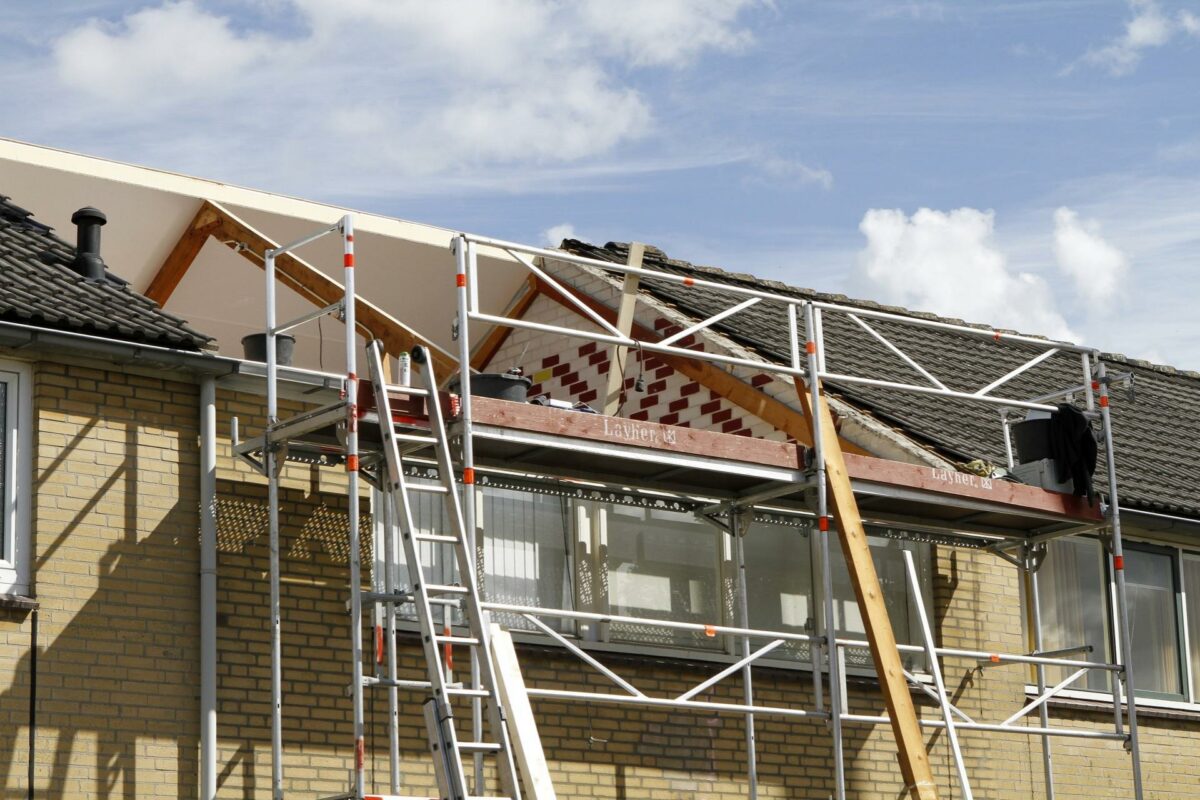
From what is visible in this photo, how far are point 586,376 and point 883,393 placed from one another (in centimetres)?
264

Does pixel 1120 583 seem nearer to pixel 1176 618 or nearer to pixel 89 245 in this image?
pixel 1176 618

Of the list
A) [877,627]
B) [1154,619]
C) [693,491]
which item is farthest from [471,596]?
[1154,619]

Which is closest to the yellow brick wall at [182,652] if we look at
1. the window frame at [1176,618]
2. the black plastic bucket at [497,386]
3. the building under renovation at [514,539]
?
the building under renovation at [514,539]

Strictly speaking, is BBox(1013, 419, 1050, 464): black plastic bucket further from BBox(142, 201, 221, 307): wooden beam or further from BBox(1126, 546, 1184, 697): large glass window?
BBox(142, 201, 221, 307): wooden beam

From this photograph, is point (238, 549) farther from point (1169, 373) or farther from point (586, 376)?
point (1169, 373)

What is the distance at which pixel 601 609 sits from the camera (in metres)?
13.6

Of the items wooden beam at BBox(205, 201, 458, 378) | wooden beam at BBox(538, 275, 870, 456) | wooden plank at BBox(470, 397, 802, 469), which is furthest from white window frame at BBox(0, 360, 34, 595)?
wooden beam at BBox(538, 275, 870, 456)

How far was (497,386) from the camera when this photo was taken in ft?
39.7

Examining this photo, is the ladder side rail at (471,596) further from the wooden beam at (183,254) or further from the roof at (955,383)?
the roof at (955,383)

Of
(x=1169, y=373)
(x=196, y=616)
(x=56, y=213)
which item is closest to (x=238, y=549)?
(x=196, y=616)

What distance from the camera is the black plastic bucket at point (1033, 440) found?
1470cm

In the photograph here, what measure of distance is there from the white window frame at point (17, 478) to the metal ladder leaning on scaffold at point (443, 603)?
6.92 ft

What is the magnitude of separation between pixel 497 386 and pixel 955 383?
24.2 ft

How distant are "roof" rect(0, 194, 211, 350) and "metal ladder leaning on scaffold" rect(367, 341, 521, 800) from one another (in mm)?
1511
